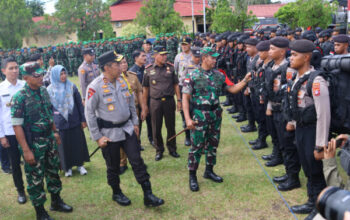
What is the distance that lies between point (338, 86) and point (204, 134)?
1.81m

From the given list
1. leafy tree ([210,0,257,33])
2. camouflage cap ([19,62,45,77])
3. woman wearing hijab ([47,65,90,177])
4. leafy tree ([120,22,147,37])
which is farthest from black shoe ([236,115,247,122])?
leafy tree ([120,22,147,37])

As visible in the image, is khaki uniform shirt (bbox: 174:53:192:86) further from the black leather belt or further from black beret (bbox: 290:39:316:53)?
black beret (bbox: 290:39:316:53)

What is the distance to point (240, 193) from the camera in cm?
431

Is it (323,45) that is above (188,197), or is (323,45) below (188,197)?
above

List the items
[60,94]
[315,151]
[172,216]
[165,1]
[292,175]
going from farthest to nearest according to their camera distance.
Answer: [165,1]
[60,94]
[292,175]
[172,216]
[315,151]

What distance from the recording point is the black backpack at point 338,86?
321 cm

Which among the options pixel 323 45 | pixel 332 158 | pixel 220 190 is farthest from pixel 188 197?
pixel 323 45

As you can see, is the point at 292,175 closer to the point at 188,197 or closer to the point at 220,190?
the point at 220,190

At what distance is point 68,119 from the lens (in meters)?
5.09

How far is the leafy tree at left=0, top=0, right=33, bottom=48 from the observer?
3297 cm

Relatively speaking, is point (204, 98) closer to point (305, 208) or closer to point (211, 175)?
point (211, 175)

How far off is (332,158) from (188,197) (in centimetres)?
234

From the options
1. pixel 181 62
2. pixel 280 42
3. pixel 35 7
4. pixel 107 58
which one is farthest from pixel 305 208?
pixel 35 7

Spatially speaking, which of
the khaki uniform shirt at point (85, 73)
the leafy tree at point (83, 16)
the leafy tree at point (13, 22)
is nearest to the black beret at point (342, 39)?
the khaki uniform shirt at point (85, 73)
